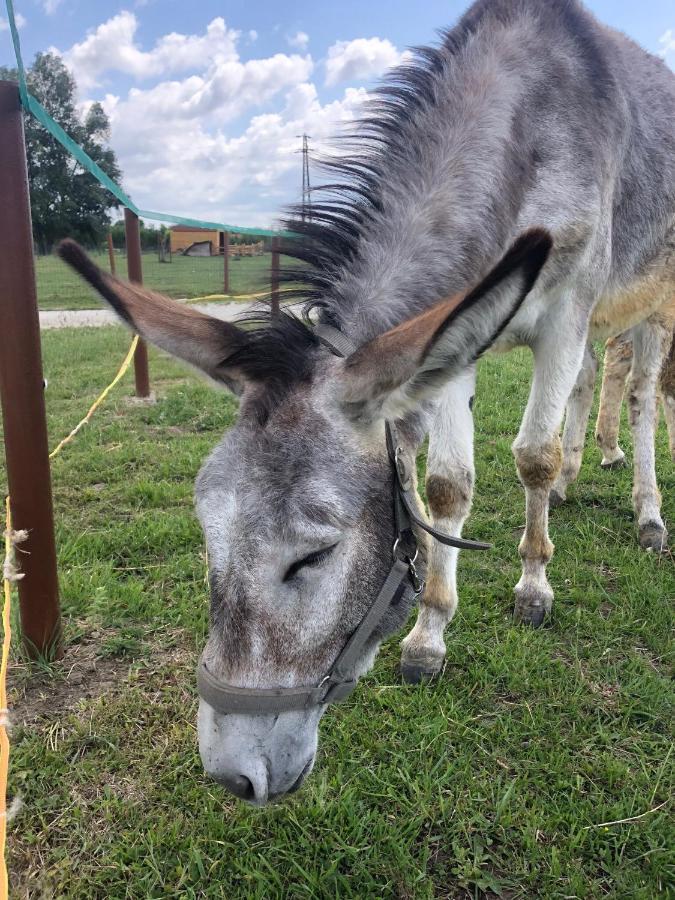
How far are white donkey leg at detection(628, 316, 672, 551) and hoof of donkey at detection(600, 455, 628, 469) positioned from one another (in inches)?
33.3

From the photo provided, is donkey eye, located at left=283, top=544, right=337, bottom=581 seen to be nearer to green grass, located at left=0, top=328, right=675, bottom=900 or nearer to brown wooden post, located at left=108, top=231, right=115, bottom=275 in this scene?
green grass, located at left=0, top=328, right=675, bottom=900

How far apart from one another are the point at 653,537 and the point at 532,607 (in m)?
1.36

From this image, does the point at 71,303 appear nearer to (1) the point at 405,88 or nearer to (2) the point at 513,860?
(1) the point at 405,88

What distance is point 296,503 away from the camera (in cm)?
168

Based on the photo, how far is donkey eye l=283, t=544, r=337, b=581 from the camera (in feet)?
5.59

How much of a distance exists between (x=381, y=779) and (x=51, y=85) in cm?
3600

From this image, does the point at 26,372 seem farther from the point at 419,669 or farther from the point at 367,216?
the point at 419,669

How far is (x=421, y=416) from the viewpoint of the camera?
2184 millimetres

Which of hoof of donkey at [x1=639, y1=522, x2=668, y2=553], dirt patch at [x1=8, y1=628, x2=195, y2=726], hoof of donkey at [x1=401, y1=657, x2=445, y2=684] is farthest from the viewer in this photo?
hoof of donkey at [x1=639, y1=522, x2=668, y2=553]

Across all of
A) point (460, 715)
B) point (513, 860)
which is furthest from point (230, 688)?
point (460, 715)

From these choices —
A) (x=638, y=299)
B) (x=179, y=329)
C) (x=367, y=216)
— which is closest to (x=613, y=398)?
(x=638, y=299)

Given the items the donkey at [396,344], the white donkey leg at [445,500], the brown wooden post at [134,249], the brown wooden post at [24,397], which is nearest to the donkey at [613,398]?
the donkey at [396,344]

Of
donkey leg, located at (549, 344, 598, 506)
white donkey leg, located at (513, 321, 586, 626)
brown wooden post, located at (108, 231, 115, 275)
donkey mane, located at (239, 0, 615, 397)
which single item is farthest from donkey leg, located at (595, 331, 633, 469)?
brown wooden post, located at (108, 231, 115, 275)

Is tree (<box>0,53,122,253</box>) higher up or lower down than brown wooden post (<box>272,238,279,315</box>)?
higher up
